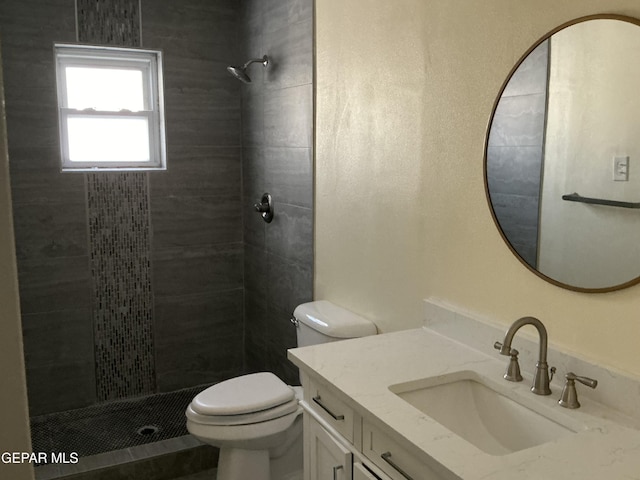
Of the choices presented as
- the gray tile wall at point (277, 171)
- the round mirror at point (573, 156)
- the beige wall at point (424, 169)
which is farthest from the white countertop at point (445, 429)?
the gray tile wall at point (277, 171)

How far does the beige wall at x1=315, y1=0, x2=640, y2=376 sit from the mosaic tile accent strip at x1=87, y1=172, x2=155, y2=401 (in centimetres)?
123

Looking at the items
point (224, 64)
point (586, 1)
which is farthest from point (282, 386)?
point (224, 64)

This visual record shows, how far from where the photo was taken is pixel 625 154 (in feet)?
4.82

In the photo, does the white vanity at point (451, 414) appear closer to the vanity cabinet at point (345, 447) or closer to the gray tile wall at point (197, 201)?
the vanity cabinet at point (345, 447)

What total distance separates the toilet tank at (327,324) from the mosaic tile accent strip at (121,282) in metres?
1.28

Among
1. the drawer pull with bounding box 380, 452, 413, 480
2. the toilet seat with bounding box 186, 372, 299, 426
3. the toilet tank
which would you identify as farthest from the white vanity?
the toilet seat with bounding box 186, 372, 299, 426

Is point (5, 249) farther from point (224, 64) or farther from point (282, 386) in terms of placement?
point (224, 64)

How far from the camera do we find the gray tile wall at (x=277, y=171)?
298 cm

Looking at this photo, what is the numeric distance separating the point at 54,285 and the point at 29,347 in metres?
0.37

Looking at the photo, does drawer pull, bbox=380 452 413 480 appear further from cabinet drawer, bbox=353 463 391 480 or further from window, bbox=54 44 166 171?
window, bbox=54 44 166 171

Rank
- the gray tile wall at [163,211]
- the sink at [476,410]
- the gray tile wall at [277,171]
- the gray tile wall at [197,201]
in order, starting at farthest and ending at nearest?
the gray tile wall at [197,201]
the gray tile wall at [163,211]
the gray tile wall at [277,171]
the sink at [476,410]

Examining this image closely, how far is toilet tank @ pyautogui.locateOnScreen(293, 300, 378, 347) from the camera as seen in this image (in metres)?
2.50

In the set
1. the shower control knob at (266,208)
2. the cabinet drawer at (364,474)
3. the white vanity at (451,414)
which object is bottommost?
the cabinet drawer at (364,474)

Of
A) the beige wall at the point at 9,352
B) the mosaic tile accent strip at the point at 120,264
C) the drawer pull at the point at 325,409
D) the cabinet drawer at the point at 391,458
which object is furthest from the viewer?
the mosaic tile accent strip at the point at 120,264
